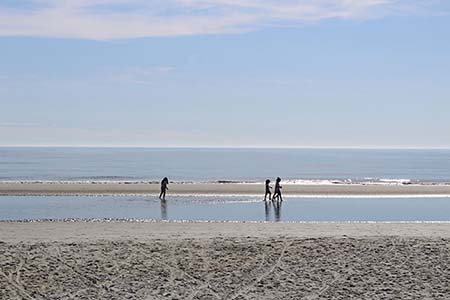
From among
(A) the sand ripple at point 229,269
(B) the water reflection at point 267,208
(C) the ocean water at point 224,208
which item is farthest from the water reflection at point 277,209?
(A) the sand ripple at point 229,269

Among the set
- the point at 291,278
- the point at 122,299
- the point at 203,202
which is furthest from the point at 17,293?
the point at 203,202

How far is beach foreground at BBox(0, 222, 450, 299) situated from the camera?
43.3 ft

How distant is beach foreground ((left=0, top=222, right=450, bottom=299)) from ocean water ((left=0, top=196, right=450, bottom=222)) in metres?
8.25

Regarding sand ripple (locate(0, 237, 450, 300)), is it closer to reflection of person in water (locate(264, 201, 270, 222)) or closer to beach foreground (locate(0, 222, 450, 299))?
beach foreground (locate(0, 222, 450, 299))

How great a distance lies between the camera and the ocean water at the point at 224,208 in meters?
27.9

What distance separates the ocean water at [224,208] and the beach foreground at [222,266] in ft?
27.1

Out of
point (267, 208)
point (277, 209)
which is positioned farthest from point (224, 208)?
point (277, 209)

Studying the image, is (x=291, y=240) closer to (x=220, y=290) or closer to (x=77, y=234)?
(x=220, y=290)

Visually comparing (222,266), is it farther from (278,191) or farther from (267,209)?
(278,191)

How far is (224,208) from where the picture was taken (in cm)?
3225

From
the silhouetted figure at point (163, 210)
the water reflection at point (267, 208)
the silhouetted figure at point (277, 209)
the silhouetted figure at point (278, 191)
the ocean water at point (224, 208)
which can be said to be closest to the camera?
the silhouetted figure at point (277, 209)

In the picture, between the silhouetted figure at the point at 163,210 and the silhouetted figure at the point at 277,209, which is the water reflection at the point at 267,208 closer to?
the silhouetted figure at the point at 277,209

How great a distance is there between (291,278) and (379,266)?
2.31 m

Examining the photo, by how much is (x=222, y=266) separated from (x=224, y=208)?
17244mm
